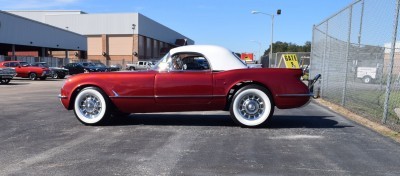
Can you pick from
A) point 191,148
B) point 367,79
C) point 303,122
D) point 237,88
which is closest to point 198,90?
point 237,88

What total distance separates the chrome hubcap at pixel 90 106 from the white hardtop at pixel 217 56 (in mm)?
1640

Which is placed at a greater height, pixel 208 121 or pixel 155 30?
pixel 155 30

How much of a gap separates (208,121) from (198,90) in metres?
1.05

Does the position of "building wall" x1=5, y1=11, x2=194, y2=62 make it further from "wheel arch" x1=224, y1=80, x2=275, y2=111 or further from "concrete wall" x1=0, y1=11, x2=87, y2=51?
"wheel arch" x1=224, y1=80, x2=275, y2=111

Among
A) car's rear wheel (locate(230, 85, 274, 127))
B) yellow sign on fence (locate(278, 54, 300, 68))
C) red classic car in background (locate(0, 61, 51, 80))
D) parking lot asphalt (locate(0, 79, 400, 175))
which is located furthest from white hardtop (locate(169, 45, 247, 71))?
red classic car in background (locate(0, 61, 51, 80))

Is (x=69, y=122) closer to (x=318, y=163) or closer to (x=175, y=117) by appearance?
(x=175, y=117)

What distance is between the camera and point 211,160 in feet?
15.9

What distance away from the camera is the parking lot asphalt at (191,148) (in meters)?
4.52

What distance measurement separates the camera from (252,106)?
7090 mm

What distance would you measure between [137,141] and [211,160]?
1526 millimetres

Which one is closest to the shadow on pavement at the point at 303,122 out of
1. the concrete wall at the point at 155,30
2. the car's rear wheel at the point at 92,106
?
the car's rear wheel at the point at 92,106

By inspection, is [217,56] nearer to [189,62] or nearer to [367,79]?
[189,62]

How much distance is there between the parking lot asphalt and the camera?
14.8 feet

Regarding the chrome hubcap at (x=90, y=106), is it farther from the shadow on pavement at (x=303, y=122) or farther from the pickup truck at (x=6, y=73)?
the pickup truck at (x=6, y=73)
